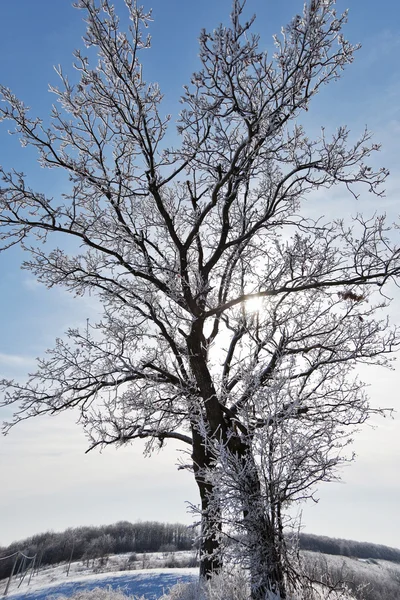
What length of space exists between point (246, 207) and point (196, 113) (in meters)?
3.11

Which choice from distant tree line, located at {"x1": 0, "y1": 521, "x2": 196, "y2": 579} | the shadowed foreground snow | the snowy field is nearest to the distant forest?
distant tree line, located at {"x1": 0, "y1": 521, "x2": 196, "y2": 579}

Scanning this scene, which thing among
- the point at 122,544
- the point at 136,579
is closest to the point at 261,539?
the point at 136,579

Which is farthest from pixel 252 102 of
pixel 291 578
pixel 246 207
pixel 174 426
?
pixel 174 426

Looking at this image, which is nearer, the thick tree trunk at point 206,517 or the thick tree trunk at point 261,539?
the thick tree trunk at point 261,539

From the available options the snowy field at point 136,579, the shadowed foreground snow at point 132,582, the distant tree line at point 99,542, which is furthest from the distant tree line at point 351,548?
the shadowed foreground snow at point 132,582

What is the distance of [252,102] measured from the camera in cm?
699

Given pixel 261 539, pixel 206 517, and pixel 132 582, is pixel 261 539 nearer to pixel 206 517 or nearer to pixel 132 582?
pixel 206 517

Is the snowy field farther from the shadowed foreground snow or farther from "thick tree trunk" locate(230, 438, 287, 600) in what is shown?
"thick tree trunk" locate(230, 438, 287, 600)

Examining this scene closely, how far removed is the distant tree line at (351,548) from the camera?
96312 millimetres

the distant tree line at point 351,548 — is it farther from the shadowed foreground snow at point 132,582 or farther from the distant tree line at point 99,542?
the shadowed foreground snow at point 132,582

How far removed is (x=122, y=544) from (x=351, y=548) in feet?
188

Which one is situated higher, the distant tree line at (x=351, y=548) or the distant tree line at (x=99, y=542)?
the distant tree line at (x=351, y=548)

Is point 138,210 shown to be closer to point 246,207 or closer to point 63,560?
point 246,207

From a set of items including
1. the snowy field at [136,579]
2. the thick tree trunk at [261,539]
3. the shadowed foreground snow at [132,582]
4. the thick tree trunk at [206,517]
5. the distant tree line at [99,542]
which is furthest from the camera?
the distant tree line at [99,542]
